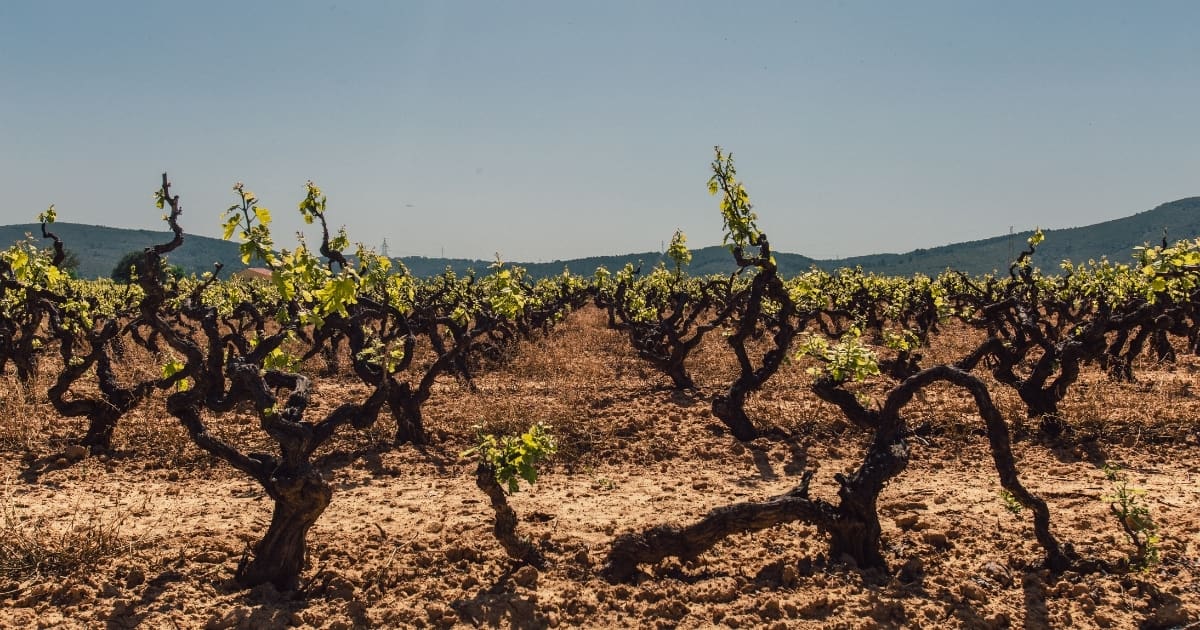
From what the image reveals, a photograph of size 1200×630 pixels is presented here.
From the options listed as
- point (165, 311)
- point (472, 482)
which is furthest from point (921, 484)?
point (165, 311)

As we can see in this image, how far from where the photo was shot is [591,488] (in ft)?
25.7

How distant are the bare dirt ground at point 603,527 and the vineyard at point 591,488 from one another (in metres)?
0.03

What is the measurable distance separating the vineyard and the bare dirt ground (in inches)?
1.2

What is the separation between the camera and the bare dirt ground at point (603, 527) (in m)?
4.92

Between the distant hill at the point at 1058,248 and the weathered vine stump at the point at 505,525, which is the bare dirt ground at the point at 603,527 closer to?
the weathered vine stump at the point at 505,525

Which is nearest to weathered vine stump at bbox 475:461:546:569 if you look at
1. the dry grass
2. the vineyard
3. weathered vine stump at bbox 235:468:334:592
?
the vineyard

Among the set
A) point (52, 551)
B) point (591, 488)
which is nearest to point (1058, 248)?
point (591, 488)

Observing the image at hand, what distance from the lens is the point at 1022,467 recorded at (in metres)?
8.01

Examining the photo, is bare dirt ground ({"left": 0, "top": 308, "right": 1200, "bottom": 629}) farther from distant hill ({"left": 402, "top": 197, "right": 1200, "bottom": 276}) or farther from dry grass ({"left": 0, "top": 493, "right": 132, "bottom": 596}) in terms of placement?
distant hill ({"left": 402, "top": 197, "right": 1200, "bottom": 276})

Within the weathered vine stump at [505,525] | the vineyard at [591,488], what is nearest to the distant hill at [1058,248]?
the vineyard at [591,488]

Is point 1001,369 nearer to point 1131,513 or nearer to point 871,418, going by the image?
point 871,418

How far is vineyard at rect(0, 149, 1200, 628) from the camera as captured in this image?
197 inches

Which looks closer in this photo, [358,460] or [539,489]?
[539,489]

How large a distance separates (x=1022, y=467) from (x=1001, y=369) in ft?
10.1
